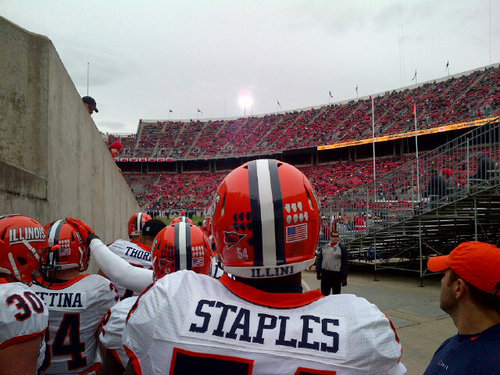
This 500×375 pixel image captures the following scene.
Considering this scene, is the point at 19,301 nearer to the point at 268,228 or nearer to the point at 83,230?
the point at 83,230

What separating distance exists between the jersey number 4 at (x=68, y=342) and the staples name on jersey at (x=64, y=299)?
7 cm

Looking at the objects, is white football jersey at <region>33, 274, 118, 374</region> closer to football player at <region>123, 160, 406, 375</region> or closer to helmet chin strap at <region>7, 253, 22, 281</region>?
helmet chin strap at <region>7, 253, 22, 281</region>

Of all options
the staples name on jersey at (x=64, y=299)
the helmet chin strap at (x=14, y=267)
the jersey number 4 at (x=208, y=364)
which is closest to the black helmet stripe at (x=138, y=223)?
the staples name on jersey at (x=64, y=299)

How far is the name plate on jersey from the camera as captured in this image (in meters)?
2.50

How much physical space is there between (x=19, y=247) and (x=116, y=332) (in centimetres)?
72

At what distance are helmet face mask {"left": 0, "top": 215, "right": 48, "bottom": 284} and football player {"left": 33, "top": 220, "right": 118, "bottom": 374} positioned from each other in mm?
485

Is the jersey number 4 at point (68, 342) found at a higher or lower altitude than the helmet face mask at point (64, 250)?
lower

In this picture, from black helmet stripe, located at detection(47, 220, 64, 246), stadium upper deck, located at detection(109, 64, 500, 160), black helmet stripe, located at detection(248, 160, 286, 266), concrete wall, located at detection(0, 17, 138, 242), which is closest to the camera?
black helmet stripe, located at detection(248, 160, 286, 266)

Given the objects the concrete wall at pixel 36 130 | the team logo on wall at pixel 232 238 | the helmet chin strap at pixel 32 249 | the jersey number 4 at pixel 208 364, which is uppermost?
the concrete wall at pixel 36 130

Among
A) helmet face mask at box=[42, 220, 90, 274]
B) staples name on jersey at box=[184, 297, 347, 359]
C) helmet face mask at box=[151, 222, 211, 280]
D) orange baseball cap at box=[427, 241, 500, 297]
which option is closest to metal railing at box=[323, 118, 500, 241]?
orange baseball cap at box=[427, 241, 500, 297]

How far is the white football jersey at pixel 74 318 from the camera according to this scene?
250cm

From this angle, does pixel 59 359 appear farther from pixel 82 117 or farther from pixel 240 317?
pixel 82 117

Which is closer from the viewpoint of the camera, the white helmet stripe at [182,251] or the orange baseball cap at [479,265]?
the orange baseball cap at [479,265]

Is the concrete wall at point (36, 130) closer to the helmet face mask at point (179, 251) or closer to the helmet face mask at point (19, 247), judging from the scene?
the helmet face mask at point (19, 247)
